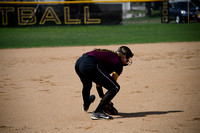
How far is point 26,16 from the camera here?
23.5 metres

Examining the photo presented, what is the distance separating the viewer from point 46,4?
24078 millimetres

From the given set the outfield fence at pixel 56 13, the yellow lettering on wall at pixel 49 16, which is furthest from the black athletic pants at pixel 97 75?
the yellow lettering on wall at pixel 49 16

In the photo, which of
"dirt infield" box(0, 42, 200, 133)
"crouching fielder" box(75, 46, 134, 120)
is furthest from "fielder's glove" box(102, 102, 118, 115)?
"crouching fielder" box(75, 46, 134, 120)

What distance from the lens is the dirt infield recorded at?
4871 mm

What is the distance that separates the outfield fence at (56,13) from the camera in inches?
910

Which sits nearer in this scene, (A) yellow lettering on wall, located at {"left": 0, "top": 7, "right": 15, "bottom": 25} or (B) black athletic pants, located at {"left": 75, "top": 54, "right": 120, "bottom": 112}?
(B) black athletic pants, located at {"left": 75, "top": 54, "right": 120, "bottom": 112}

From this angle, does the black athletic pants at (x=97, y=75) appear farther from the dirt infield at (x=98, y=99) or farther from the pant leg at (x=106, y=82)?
the dirt infield at (x=98, y=99)

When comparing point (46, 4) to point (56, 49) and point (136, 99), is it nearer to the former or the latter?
point (56, 49)

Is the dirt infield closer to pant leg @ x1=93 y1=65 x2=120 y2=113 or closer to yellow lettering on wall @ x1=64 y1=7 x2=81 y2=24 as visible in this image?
pant leg @ x1=93 y1=65 x2=120 y2=113

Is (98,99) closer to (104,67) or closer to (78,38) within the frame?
(104,67)

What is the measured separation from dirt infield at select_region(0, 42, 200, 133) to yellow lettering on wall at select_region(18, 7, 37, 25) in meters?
11.7

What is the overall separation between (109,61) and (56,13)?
64.3 feet

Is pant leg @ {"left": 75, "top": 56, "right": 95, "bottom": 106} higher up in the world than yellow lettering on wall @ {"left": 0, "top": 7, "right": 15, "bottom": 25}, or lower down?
lower down

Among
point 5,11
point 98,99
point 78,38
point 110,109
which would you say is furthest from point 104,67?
point 5,11
